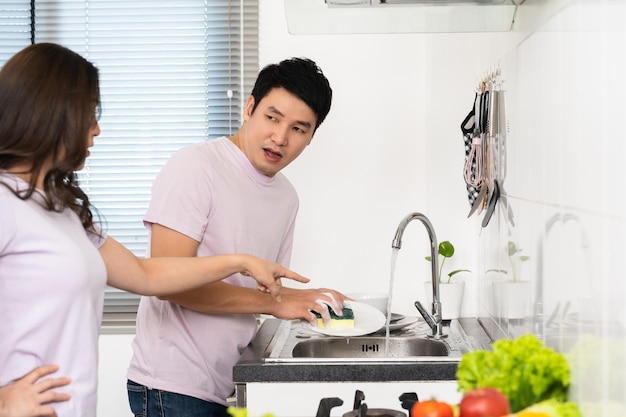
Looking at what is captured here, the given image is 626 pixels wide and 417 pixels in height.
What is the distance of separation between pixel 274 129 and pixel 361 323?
2.03ft

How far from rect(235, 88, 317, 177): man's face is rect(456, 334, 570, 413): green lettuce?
1011 mm

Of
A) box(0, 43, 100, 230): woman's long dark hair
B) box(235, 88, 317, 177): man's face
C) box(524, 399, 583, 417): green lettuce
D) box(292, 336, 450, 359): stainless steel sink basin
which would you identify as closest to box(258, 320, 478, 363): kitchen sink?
box(292, 336, 450, 359): stainless steel sink basin

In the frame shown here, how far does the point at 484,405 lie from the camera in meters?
1.04

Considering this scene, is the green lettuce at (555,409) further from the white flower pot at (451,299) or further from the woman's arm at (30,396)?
the white flower pot at (451,299)

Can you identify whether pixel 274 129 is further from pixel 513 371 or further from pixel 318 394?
pixel 513 371

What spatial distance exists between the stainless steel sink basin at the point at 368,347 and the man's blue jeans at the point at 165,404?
1.18ft

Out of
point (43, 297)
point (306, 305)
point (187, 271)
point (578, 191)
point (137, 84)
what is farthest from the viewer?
point (137, 84)

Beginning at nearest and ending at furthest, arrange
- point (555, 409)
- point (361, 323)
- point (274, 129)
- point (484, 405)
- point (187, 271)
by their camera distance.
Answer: point (484, 405) < point (555, 409) < point (187, 271) < point (274, 129) < point (361, 323)

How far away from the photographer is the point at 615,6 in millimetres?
1134

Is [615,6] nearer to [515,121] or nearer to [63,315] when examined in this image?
[515,121]

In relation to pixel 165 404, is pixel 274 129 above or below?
above

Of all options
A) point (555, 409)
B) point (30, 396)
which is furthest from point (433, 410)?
point (30, 396)

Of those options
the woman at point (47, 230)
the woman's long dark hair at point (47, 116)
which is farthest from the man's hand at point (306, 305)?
the woman's long dark hair at point (47, 116)

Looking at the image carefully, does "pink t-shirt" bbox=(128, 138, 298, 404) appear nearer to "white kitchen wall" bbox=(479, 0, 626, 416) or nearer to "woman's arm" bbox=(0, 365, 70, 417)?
"woman's arm" bbox=(0, 365, 70, 417)
